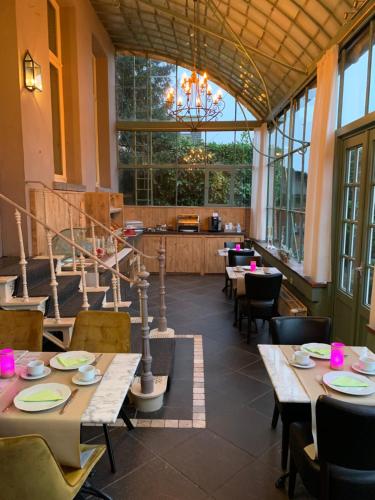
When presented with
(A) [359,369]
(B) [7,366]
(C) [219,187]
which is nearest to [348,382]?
(A) [359,369]

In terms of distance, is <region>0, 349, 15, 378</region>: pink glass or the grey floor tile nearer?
<region>0, 349, 15, 378</region>: pink glass

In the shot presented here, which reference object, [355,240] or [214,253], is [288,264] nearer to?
[355,240]

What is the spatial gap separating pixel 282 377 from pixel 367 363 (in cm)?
Result: 53

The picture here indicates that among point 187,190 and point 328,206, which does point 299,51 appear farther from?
point 187,190

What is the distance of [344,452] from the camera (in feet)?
5.18

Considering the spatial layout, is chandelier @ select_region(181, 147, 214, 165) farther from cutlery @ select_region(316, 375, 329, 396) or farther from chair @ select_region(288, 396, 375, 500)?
chair @ select_region(288, 396, 375, 500)

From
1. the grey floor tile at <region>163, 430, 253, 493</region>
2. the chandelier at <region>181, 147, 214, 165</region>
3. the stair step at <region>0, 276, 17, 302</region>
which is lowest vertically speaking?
the grey floor tile at <region>163, 430, 253, 493</region>

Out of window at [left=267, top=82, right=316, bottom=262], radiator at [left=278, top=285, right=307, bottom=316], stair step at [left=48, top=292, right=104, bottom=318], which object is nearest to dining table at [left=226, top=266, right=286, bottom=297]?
radiator at [left=278, top=285, right=307, bottom=316]

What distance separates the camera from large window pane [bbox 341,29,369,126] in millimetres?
3668

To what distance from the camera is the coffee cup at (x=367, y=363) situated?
2158mm

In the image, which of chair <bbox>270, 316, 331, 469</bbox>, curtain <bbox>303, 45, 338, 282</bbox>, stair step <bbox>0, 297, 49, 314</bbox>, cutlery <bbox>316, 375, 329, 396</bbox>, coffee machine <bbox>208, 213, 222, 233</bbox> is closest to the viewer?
cutlery <bbox>316, 375, 329, 396</bbox>

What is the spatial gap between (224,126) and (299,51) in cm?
422

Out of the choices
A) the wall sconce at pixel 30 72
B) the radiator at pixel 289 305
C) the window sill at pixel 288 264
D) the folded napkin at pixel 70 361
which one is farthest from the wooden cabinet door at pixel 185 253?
the folded napkin at pixel 70 361

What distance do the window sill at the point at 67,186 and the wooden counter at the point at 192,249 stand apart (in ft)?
9.29
